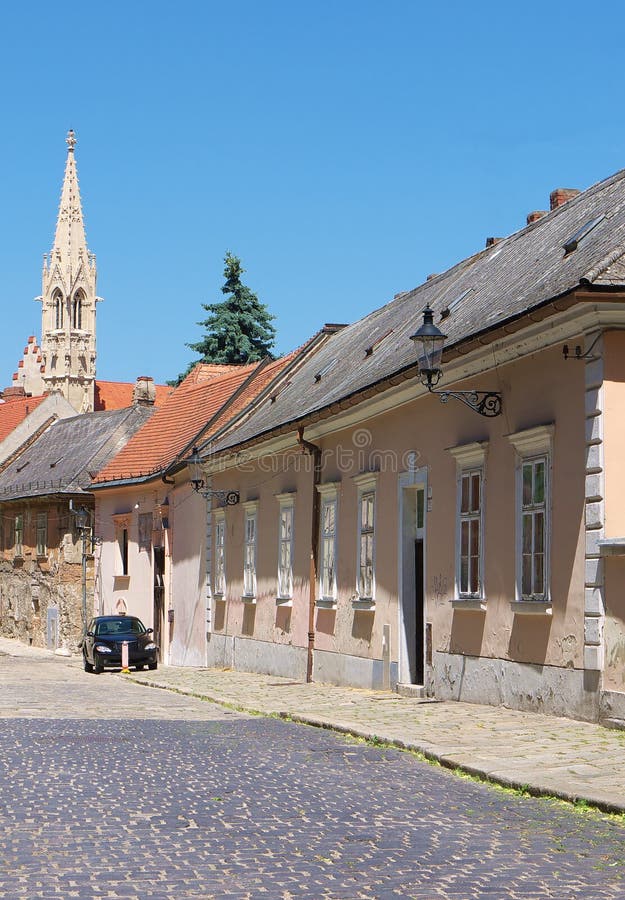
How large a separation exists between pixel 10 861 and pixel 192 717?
1022cm

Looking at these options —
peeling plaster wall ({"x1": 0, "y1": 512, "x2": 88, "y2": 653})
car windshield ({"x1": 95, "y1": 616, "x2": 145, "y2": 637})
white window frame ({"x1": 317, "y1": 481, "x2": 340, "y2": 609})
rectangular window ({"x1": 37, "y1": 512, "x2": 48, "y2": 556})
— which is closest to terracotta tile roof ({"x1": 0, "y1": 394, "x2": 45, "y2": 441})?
peeling plaster wall ({"x1": 0, "y1": 512, "x2": 88, "y2": 653})

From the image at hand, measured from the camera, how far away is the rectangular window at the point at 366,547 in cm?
2184

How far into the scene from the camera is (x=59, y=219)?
125 m

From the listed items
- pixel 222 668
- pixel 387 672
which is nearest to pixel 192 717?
pixel 387 672

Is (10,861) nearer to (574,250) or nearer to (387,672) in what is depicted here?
(574,250)

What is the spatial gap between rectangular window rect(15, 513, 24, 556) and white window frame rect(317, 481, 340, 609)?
31.2 meters

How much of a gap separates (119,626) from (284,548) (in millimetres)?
7844

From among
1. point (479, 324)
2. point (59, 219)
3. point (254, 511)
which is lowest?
point (254, 511)

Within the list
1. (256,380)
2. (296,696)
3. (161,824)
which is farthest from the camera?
(256,380)

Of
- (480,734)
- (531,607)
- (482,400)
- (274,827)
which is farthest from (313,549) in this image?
(274,827)

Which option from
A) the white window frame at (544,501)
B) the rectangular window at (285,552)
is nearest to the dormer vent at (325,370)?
the rectangular window at (285,552)

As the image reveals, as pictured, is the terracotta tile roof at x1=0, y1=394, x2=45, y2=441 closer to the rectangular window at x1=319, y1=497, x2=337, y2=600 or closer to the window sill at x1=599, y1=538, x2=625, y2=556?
the rectangular window at x1=319, y1=497, x2=337, y2=600

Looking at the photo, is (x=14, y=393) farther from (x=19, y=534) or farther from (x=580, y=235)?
(x=580, y=235)

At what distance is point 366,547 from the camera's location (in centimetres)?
2214
